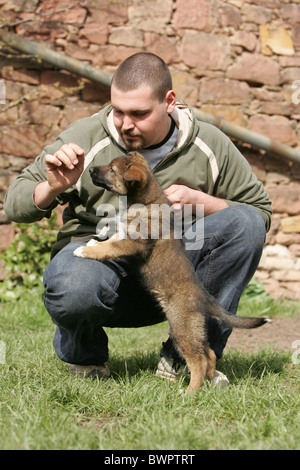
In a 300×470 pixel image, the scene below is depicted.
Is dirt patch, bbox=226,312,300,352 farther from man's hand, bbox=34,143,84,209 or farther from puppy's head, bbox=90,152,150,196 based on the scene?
man's hand, bbox=34,143,84,209

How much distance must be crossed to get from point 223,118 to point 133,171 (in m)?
4.40

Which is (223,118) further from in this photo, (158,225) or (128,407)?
(128,407)

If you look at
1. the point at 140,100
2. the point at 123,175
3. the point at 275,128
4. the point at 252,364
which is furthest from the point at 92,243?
the point at 275,128

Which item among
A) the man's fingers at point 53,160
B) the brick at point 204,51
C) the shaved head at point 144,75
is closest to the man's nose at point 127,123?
the shaved head at point 144,75

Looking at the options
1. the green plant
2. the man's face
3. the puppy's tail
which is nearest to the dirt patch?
the puppy's tail

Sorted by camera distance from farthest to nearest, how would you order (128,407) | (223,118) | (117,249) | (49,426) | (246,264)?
(223,118)
(246,264)
(117,249)
(128,407)
(49,426)

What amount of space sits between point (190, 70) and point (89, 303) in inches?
197

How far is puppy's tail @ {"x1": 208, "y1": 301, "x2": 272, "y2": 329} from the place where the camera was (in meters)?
3.15

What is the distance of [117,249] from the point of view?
10.5ft

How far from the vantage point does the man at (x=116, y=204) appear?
3.16 m

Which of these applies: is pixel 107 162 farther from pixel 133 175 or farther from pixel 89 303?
pixel 89 303

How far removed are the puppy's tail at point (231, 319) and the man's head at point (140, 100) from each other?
114 centimetres

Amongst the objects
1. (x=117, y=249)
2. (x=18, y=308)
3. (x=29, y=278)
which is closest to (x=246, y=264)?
(x=117, y=249)

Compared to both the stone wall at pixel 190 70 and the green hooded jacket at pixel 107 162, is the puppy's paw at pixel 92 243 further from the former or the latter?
the stone wall at pixel 190 70
